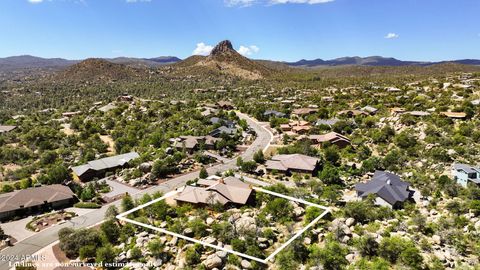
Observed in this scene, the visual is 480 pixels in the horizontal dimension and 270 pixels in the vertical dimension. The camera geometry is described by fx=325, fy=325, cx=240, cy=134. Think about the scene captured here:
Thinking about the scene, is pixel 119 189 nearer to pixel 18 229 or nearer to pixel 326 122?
pixel 18 229

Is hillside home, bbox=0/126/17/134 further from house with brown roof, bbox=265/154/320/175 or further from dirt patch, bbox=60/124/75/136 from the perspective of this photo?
house with brown roof, bbox=265/154/320/175

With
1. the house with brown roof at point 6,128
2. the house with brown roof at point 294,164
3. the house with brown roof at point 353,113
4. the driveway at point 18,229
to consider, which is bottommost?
the driveway at point 18,229

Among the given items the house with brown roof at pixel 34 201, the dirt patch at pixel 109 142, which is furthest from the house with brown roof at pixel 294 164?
the dirt patch at pixel 109 142

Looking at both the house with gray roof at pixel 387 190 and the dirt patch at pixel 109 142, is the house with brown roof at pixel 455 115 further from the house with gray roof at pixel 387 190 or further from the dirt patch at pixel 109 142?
the dirt patch at pixel 109 142

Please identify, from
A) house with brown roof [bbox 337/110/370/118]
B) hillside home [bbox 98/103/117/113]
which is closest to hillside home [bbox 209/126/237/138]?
house with brown roof [bbox 337/110/370/118]

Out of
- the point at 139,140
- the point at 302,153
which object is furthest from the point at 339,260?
the point at 139,140

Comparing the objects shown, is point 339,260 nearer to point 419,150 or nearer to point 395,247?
point 395,247

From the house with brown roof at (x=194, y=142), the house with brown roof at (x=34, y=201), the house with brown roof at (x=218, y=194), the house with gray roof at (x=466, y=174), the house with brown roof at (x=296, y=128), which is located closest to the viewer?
the house with brown roof at (x=218, y=194)
